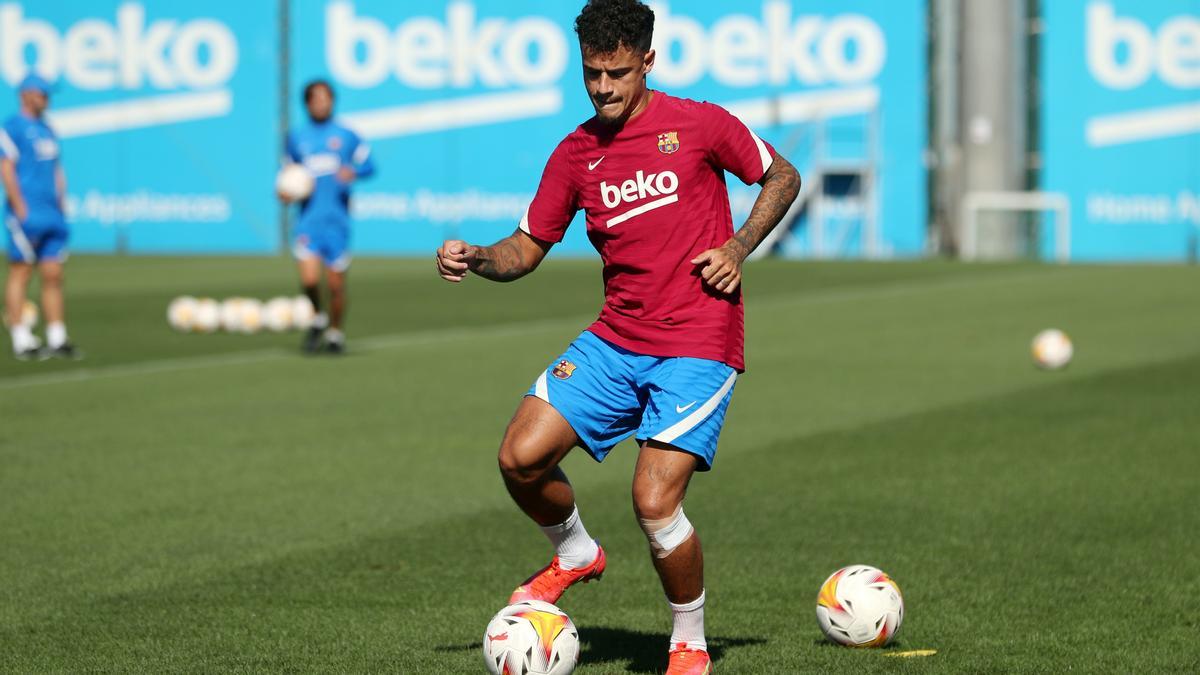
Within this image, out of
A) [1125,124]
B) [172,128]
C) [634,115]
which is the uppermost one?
[172,128]

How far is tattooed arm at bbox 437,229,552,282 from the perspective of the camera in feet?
18.5

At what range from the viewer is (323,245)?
16.8 metres

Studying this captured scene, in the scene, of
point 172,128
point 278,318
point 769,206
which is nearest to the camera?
point 769,206

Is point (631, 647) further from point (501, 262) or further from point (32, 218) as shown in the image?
point (32, 218)

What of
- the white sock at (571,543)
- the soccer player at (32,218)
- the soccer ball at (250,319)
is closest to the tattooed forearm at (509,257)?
the white sock at (571,543)

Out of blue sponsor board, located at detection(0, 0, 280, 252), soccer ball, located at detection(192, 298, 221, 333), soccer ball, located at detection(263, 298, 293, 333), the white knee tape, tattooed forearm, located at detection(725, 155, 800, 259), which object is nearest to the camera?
the white knee tape

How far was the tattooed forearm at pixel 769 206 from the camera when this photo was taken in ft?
18.4

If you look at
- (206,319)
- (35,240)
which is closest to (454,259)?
(35,240)

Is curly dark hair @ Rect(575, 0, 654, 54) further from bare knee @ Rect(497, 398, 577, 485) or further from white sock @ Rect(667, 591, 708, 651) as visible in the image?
white sock @ Rect(667, 591, 708, 651)

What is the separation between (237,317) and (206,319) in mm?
329

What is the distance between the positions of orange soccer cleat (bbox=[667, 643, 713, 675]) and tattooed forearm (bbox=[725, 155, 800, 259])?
3.88ft

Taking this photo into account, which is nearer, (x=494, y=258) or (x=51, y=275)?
(x=494, y=258)

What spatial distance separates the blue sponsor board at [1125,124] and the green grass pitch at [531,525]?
19.3 meters

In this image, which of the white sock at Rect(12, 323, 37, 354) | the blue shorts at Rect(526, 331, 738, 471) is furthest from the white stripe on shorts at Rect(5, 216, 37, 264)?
the blue shorts at Rect(526, 331, 738, 471)
